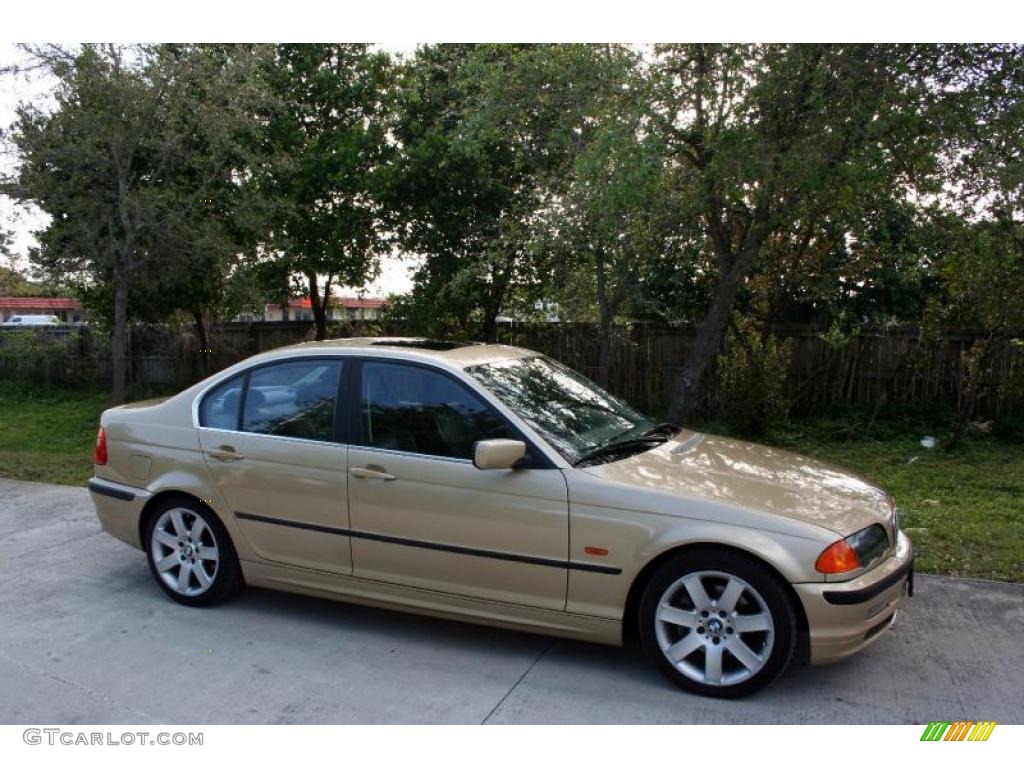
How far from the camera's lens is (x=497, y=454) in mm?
4160

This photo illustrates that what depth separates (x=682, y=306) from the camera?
42.7 feet

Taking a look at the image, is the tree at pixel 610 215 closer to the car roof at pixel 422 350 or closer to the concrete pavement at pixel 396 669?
the car roof at pixel 422 350

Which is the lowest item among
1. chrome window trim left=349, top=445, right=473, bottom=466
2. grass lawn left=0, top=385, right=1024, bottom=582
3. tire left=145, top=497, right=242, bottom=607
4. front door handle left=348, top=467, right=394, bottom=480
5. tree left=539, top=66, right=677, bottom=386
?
grass lawn left=0, top=385, right=1024, bottom=582

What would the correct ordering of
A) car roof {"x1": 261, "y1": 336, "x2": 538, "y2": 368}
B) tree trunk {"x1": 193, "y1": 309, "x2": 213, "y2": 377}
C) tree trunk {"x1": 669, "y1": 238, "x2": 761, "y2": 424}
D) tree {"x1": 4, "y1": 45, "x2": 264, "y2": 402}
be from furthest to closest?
tree trunk {"x1": 193, "y1": 309, "x2": 213, "y2": 377}, tree {"x1": 4, "y1": 45, "x2": 264, "y2": 402}, tree trunk {"x1": 669, "y1": 238, "x2": 761, "y2": 424}, car roof {"x1": 261, "y1": 336, "x2": 538, "y2": 368}

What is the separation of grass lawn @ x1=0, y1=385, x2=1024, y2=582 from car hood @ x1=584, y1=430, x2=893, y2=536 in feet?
5.67

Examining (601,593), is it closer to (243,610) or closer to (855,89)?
(243,610)

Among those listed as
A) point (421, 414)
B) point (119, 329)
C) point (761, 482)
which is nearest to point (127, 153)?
point (119, 329)

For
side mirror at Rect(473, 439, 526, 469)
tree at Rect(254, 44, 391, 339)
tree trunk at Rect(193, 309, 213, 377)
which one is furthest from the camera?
tree trunk at Rect(193, 309, 213, 377)

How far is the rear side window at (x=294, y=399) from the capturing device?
4906 mm

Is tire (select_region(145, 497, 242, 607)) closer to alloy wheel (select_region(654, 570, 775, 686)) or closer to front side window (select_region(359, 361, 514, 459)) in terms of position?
front side window (select_region(359, 361, 514, 459))

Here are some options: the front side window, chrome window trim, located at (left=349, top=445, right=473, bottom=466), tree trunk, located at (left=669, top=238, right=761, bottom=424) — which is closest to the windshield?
the front side window

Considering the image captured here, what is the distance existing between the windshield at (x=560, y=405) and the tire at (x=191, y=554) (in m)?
1.82

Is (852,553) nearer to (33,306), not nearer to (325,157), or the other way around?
(325,157)

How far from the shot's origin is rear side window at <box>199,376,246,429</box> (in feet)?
17.0
